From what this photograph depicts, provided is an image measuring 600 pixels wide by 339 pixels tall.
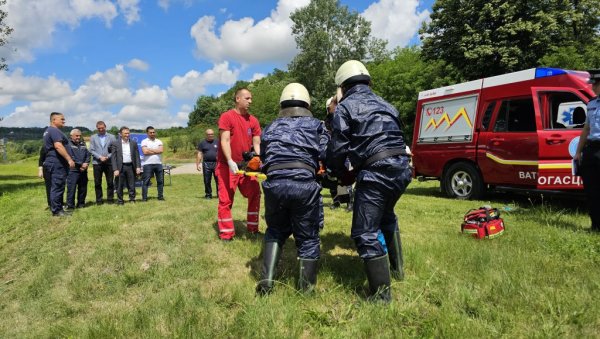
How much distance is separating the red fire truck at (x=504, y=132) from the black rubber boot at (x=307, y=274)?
5.75m

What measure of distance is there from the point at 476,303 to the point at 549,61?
23982mm

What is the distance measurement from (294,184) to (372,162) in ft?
2.30

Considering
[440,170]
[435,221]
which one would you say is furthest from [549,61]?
[435,221]

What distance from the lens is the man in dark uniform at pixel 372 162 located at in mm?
3361

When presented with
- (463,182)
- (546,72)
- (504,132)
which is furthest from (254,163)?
(463,182)

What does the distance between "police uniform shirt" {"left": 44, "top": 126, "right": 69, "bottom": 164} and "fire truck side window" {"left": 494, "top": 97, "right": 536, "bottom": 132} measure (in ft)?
30.1

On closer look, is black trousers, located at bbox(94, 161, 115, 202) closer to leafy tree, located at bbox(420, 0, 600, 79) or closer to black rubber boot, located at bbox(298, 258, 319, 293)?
black rubber boot, located at bbox(298, 258, 319, 293)

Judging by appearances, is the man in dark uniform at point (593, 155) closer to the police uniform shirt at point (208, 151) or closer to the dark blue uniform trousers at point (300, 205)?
the dark blue uniform trousers at point (300, 205)

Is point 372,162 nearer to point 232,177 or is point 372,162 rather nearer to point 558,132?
point 232,177

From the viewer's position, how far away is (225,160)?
18.0ft

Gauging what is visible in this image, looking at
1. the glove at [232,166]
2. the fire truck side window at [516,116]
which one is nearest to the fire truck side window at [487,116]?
the fire truck side window at [516,116]

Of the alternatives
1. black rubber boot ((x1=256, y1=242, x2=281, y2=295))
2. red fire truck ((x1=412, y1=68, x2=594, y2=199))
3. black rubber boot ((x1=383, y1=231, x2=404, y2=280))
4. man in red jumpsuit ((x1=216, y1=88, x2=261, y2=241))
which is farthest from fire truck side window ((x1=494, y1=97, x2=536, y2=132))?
black rubber boot ((x1=256, y1=242, x2=281, y2=295))

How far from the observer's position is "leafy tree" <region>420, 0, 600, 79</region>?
931 inches

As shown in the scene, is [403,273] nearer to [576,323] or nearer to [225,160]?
[576,323]
